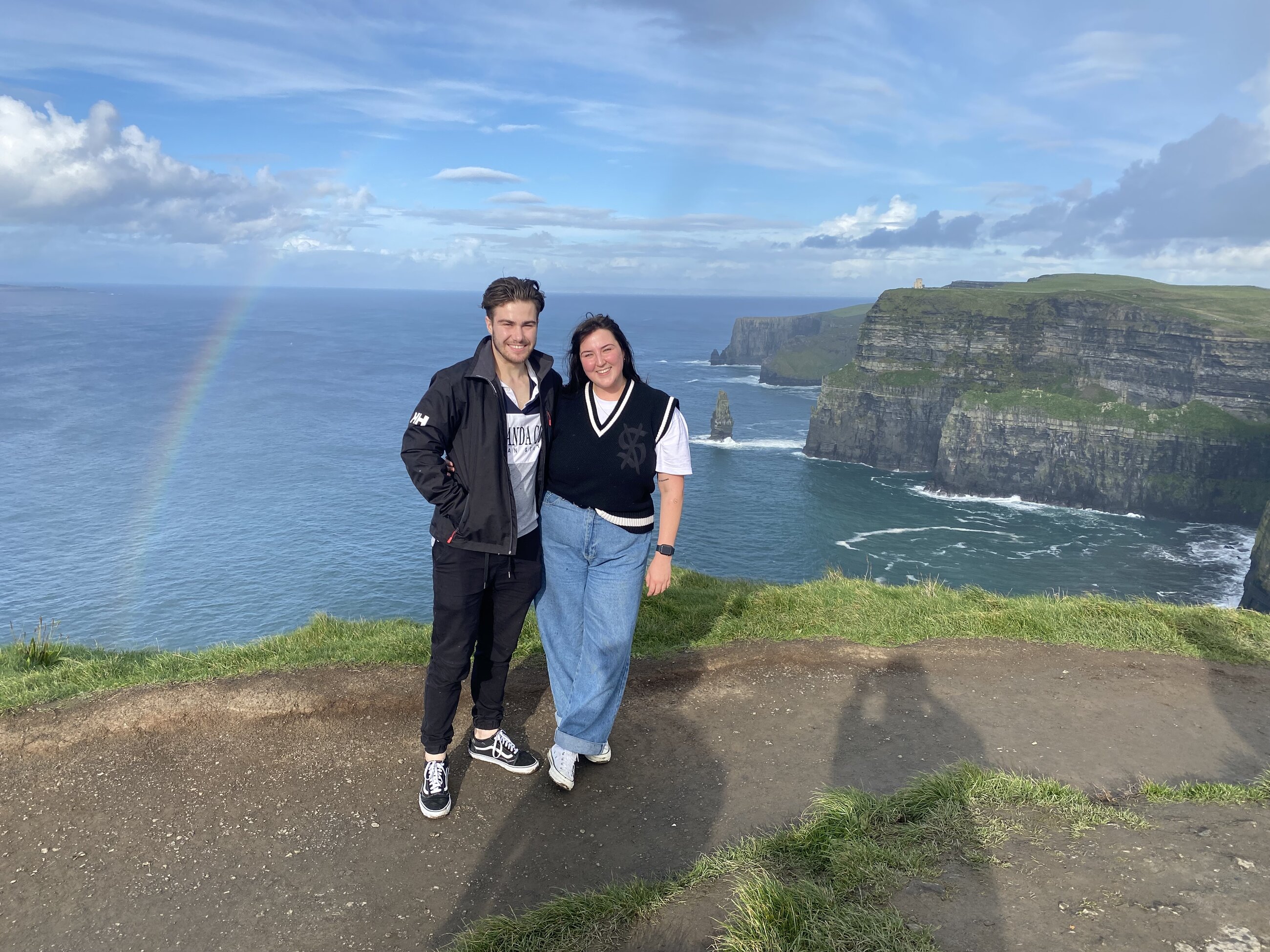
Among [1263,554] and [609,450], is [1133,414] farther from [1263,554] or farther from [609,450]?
[609,450]

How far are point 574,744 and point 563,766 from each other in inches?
6.5

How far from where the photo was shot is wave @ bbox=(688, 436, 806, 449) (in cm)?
9638

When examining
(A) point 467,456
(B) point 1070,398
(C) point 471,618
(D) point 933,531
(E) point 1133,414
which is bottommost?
(D) point 933,531

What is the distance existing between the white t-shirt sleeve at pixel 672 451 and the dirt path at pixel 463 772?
215 centimetres

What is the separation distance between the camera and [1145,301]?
4018 inches

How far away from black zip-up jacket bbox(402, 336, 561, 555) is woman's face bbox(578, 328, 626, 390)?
0.57 meters

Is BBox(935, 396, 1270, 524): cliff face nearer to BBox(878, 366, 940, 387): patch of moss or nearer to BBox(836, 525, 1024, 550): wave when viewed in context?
BBox(878, 366, 940, 387): patch of moss

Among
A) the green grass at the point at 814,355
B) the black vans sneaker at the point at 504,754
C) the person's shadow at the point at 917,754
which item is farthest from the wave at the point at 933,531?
the green grass at the point at 814,355

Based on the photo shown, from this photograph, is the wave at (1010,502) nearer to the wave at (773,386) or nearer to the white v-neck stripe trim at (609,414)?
the wave at (773,386)

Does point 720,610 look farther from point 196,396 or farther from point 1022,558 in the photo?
point 196,396

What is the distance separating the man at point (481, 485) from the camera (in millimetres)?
4918

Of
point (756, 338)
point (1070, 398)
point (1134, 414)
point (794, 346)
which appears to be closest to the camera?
point (1134, 414)

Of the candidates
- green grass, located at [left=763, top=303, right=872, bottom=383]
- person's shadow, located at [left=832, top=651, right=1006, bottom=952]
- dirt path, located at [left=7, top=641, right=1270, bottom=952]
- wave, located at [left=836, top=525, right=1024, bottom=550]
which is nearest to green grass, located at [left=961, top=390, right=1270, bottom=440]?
wave, located at [left=836, top=525, right=1024, bottom=550]

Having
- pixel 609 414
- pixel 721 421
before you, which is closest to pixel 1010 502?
pixel 721 421
